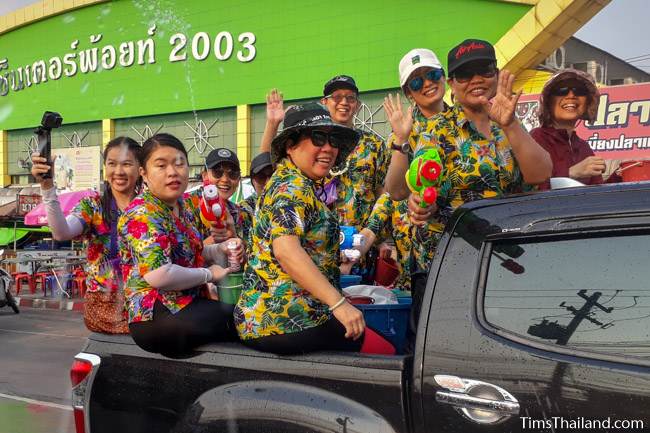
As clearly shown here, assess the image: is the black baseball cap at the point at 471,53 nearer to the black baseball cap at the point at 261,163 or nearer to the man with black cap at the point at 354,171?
the man with black cap at the point at 354,171

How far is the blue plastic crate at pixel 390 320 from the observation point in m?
2.48

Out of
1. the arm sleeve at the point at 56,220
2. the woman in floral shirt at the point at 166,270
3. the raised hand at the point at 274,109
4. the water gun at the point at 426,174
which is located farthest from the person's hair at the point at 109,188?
→ the water gun at the point at 426,174

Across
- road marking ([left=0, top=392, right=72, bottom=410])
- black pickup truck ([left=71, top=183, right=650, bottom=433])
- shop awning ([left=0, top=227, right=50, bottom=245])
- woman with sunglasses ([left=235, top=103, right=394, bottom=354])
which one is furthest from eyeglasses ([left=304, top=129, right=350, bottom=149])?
shop awning ([left=0, top=227, right=50, bottom=245])

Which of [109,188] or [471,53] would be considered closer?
[471,53]

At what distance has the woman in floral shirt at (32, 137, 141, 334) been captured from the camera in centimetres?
353

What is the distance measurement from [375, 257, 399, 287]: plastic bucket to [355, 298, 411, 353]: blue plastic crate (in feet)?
4.81

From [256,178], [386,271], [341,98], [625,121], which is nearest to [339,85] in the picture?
[341,98]

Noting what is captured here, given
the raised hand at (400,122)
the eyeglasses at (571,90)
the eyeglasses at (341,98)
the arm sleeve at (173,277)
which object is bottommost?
the arm sleeve at (173,277)

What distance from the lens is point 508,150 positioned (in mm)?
2902

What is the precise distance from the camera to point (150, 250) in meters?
2.51

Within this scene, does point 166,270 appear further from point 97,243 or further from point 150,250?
point 97,243

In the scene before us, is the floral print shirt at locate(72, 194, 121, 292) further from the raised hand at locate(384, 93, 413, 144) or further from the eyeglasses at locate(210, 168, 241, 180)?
the raised hand at locate(384, 93, 413, 144)

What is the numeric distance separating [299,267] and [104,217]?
77.5 inches

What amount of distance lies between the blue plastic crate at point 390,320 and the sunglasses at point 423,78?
150cm
